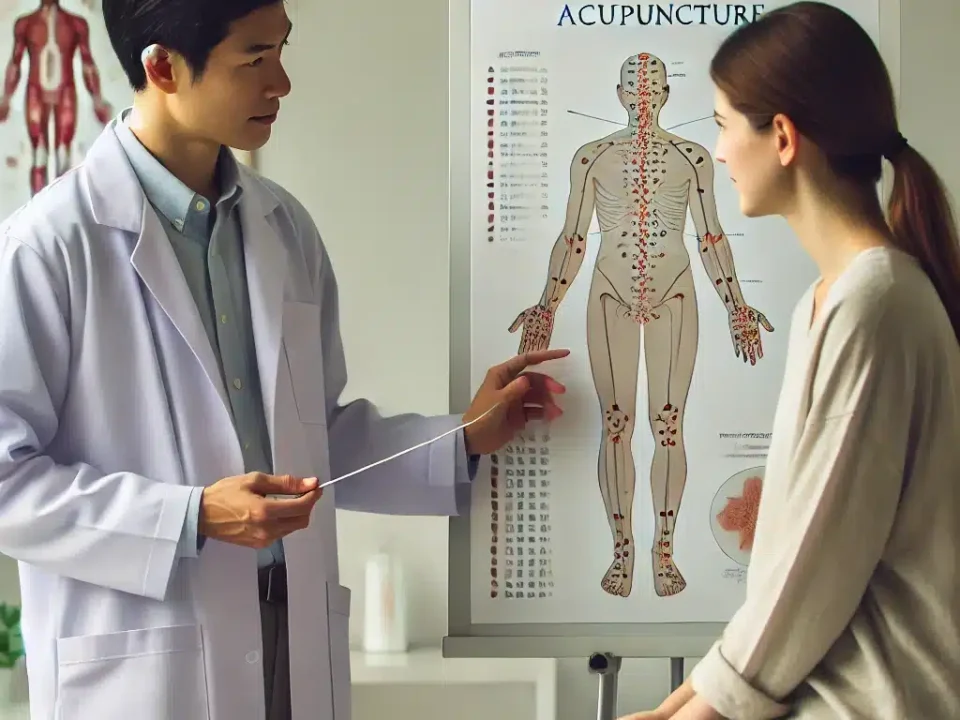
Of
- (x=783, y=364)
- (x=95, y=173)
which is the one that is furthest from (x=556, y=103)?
(x=95, y=173)

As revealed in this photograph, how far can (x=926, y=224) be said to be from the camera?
1094 mm

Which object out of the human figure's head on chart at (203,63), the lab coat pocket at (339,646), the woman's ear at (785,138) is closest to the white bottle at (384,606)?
the lab coat pocket at (339,646)

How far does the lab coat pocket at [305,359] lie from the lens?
138cm

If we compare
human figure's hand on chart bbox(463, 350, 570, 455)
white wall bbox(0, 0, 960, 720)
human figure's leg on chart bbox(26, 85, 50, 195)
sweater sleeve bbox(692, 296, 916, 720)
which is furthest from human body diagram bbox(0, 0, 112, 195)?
sweater sleeve bbox(692, 296, 916, 720)

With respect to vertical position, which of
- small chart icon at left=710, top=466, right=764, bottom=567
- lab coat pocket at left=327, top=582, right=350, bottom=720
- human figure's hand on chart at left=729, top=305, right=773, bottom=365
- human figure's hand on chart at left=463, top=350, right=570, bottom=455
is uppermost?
human figure's hand on chart at left=729, top=305, right=773, bottom=365

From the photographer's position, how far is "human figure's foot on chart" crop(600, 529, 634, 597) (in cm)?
145

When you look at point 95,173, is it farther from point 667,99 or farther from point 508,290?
point 667,99

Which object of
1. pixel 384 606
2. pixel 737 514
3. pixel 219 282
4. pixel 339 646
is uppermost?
pixel 219 282

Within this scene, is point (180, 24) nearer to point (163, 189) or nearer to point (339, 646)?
point (163, 189)

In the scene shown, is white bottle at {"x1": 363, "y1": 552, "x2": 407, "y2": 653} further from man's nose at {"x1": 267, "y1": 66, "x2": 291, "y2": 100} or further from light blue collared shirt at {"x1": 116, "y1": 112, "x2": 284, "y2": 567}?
man's nose at {"x1": 267, "y1": 66, "x2": 291, "y2": 100}

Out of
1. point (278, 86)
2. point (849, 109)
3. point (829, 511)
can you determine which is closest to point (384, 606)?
point (278, 86)

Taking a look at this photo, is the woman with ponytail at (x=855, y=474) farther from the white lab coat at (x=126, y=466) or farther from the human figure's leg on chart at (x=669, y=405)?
the white lab coat at (x=126, y=466)

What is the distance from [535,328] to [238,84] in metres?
0.50

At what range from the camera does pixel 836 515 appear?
100 centimetres
